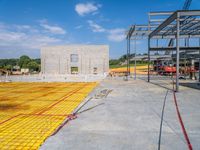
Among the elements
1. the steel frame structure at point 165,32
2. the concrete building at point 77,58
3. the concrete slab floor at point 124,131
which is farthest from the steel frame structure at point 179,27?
the concrete building at point 77,58

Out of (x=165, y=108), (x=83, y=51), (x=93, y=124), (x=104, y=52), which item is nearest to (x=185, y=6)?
(x=104, y=52)

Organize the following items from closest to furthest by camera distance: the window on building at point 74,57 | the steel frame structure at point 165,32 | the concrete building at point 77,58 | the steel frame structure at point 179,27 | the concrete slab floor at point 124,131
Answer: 1. the concrete slab floor at point 124,131
2. the steel frame structure at point 179,27
3. the steel frame structure at point 165,32
4. the concrete building at point 77,58
5. the window on building at point 74,57

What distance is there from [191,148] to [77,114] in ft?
10.9

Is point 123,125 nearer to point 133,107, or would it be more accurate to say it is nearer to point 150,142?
point 150,142

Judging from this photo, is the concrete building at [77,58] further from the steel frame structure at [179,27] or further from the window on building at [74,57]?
the steel frame structure at [179,27]

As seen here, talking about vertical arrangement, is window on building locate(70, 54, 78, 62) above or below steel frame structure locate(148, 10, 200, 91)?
below

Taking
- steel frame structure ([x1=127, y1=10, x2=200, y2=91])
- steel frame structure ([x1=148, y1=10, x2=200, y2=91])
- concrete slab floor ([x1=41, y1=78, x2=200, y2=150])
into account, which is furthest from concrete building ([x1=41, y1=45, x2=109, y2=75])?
concrete slab floor ([x1=41, y1=78, x2=200, y2=150])

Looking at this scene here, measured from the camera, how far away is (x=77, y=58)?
34750 mm

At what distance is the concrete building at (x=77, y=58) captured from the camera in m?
34.2

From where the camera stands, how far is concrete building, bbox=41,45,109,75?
3422 cm

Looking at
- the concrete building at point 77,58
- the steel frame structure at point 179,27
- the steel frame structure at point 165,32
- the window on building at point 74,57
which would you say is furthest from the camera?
the window on building at point 74,57

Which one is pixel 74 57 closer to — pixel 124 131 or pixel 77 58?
pixel 77 58

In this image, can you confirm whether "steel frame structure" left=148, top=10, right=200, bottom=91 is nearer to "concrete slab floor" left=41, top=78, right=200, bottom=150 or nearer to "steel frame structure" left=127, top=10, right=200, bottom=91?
"steel frame structure" left=127, top=10, right=200, bottom=91

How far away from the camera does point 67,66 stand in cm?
3456
